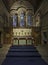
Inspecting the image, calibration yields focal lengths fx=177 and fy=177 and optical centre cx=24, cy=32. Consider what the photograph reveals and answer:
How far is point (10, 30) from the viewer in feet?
52.2

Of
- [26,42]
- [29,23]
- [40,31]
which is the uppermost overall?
[29,23]

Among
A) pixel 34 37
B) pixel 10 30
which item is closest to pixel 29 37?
pixel 34 37

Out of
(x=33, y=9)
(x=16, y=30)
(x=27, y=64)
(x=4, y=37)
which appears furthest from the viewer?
(x=33, y=9)

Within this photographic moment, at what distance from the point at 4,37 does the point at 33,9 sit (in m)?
7.57

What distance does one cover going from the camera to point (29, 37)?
15.9 metres

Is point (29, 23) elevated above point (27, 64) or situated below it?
above

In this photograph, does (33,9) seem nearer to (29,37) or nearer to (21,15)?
(21,15)

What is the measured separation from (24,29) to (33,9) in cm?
458

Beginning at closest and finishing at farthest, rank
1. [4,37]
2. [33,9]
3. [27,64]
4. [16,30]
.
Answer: [27,64]
[4,37]
[16,30]
[33,9]

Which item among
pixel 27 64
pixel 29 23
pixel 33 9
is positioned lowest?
pixel 27 64

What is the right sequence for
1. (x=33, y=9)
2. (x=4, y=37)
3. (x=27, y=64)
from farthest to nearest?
(x=33, y=9) < (x=4, y=37) < (x=27, y=64)

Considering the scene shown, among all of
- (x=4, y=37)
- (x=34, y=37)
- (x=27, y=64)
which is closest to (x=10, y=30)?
(x=4, y=37)

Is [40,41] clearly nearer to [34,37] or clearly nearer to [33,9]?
[34,37]

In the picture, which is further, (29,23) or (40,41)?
(29,23)
